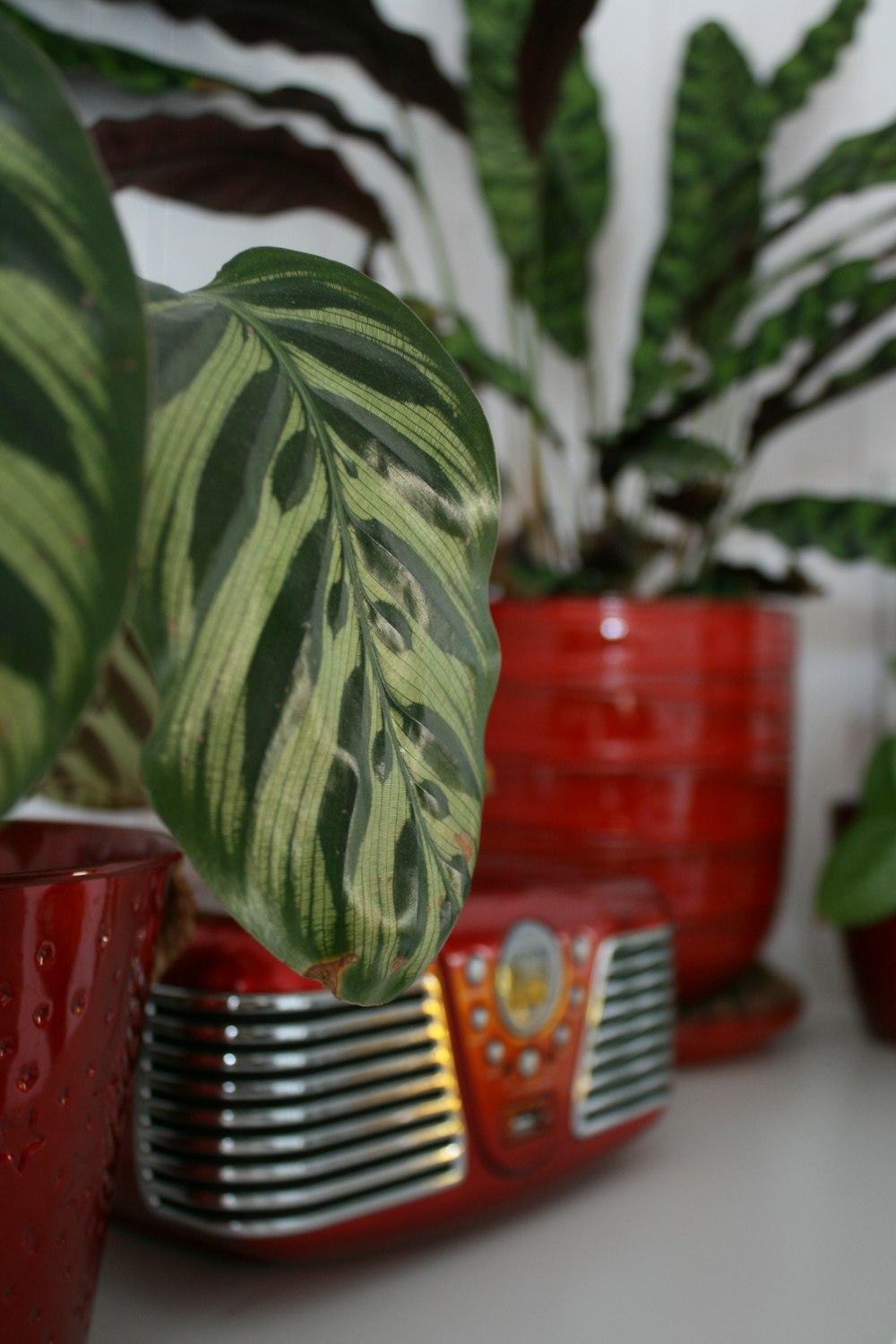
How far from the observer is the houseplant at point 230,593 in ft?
0.55

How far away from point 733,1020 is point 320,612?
24.4 inches

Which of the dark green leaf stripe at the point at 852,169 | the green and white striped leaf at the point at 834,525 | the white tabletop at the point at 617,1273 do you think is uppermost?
the dark green leaf stripe at the point at 852,169

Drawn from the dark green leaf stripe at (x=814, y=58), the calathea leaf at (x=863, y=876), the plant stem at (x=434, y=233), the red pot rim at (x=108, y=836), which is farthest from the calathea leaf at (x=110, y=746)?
the dark green leaf stripe at (x=814, y=58)

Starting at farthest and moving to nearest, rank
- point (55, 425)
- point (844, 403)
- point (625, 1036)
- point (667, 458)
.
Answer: point (844, 403) < point (667, 458) < point (625, 1036) < point (55, 425)

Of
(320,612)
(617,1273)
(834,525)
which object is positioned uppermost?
(834,525)

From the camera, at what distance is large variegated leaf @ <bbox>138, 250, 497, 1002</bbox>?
206mm

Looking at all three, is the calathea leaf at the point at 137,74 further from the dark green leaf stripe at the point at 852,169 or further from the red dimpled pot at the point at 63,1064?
the red dimpled pot at the point at 63,1064

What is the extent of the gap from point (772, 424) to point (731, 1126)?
47 centimetres

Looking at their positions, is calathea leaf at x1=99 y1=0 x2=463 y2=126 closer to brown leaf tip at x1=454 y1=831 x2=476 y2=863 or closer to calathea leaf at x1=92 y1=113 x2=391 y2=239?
calathea leaf at x1=92 y1=113 x2=391 y2=239

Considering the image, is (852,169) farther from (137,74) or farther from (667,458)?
(137,74)

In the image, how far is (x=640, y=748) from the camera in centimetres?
69

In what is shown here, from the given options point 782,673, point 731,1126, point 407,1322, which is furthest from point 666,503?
point 407,1322

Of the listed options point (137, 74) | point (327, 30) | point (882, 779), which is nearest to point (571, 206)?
point (327, 30)

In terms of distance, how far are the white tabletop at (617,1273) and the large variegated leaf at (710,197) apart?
56 cm
